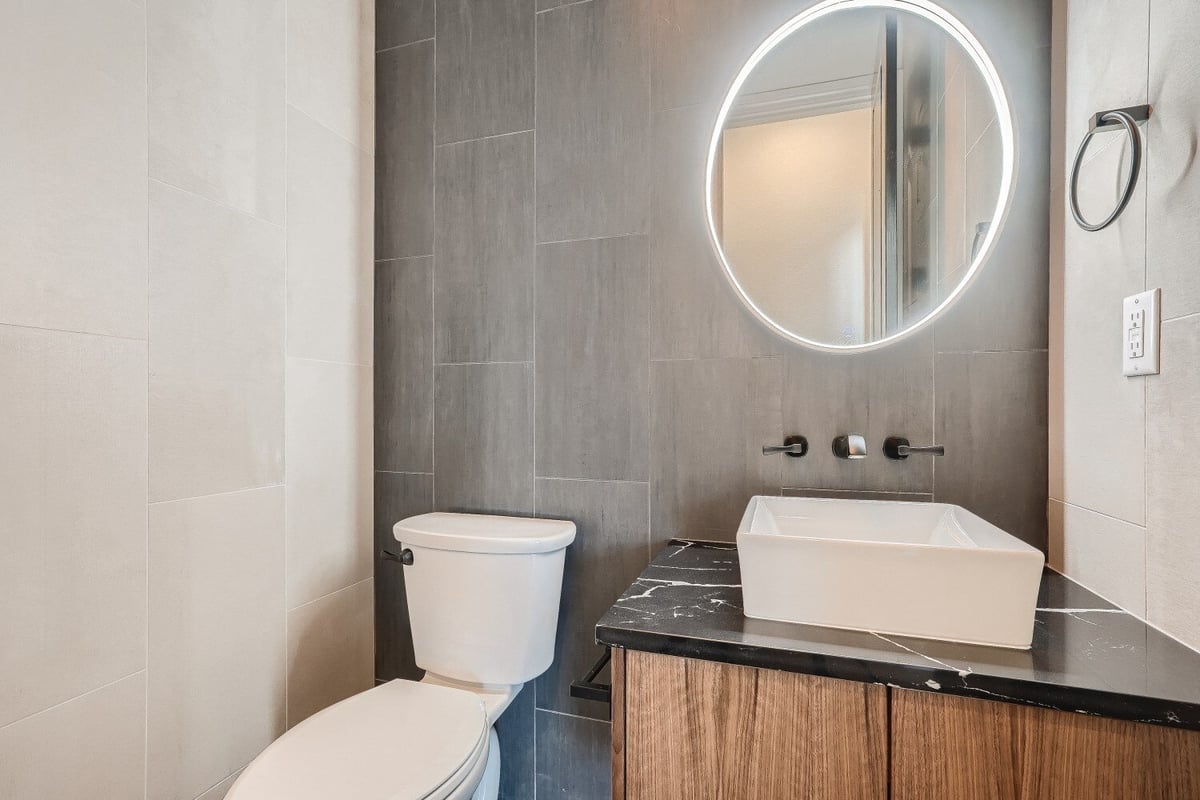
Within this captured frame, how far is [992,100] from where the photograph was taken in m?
1.13

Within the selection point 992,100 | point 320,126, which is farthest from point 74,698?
point 992,100

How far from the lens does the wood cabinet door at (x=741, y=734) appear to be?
73cm

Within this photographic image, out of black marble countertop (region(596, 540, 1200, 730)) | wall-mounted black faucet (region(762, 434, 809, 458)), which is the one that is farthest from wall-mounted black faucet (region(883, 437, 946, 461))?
black marble countertop (region(596, 540, 1200, 730))

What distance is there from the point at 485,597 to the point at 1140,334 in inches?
47.9

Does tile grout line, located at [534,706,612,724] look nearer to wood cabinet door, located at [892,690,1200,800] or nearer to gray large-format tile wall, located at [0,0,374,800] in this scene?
gray large-format tile wall, located at [0,0,374,800]

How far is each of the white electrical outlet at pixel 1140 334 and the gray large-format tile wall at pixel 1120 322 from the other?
1 centimetres

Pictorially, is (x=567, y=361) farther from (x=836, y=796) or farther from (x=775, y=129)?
(x=836, y=796)

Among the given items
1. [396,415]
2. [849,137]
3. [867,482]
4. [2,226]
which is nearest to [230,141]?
[2,226]

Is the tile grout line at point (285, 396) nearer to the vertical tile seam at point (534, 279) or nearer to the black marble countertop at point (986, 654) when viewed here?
the vertical tile seam at point (534, 279)

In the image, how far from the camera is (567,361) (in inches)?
55.3

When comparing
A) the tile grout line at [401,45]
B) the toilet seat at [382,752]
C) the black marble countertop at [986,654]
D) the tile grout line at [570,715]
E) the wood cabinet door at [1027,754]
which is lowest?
the tile grout line at [570,715]

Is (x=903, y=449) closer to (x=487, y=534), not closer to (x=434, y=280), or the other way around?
(x=487, y=534)

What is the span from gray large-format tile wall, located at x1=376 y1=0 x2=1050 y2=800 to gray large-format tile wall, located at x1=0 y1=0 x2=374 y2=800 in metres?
0.17

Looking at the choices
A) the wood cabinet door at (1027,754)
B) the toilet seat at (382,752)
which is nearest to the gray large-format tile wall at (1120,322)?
the wood cabinet door at (1027,754)
